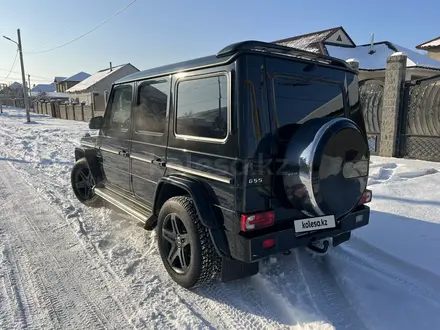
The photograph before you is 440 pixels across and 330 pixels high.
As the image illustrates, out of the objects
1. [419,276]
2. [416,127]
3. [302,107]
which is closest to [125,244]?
[302,107]

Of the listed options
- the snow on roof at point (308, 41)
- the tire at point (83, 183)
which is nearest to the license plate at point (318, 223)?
the tire at point (83, 183)

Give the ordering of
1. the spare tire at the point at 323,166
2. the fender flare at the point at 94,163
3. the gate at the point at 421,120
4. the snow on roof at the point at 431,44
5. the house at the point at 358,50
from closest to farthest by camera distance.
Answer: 1. the spare tire at the point at 323,166
2. the fender flare at the point at 94,163
3. the gate at the point at 421,120
4. the house at the point at 358,50
5. the snow on roof at the point at 431,44

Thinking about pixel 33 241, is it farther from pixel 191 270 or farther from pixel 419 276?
pixel 419 276

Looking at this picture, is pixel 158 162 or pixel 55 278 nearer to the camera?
pixel 55 278

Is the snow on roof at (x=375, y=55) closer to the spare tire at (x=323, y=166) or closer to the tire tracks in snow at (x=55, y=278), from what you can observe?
the spare tire at (x=323, y=166)

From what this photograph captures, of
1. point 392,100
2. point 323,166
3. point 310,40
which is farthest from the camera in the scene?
point 310,40

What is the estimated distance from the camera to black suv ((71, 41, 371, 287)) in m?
2.39

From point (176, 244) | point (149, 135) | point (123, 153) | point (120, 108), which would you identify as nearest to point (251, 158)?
point (176, 244)

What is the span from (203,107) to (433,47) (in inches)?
1019

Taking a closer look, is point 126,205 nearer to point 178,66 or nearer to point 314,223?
point 178,66

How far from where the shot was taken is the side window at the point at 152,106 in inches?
129

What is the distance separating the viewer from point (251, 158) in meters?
2.38

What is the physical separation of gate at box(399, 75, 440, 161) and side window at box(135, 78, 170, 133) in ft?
22.8

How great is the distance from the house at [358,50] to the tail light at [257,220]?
19.0 metres
